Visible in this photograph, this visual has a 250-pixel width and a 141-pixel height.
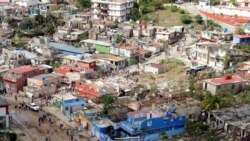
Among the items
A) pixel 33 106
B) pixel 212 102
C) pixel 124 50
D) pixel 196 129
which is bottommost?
pixel 33 106

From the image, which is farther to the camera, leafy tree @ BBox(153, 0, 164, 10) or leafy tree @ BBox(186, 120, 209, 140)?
leafy tree @ BBox(153, 0, 164, 10)

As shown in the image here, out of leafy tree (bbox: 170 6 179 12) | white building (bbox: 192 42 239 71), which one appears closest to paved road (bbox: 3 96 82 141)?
white building (bbox: 192 42 239 71)

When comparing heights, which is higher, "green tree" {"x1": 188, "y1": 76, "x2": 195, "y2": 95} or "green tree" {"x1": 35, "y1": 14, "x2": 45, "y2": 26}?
"green tree" {"x1": 35, "y1": 14, "x2": 45, "y2": 26}

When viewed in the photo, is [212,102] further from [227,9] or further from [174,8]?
[174,8]

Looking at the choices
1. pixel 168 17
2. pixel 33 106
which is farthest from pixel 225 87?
pixel 168 17

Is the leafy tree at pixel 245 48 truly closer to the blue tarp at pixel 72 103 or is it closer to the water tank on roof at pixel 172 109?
the water tank on roof at pixel 172 109

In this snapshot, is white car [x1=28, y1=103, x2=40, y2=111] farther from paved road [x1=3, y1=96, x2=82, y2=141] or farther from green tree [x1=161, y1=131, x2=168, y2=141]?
green tree [x1=161, y1=131, x2=168, y2=141]

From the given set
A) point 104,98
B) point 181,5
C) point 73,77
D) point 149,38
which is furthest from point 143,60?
point 181,5
